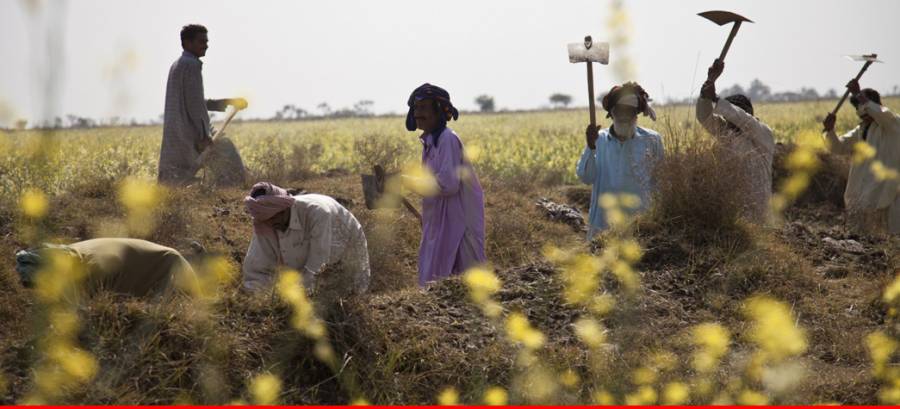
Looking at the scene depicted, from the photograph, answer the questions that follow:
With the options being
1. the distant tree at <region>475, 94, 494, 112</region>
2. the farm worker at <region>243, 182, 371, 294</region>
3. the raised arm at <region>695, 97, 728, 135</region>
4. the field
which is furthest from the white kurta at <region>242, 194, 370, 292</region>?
the distant tree at <region>475, 94, 494, 112</region>

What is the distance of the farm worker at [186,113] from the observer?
26.5 feet

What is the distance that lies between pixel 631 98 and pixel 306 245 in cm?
241

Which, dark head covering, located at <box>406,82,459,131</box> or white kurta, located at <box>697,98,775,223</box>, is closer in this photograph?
dark head covering, located at <box>406,82,459,131</box>

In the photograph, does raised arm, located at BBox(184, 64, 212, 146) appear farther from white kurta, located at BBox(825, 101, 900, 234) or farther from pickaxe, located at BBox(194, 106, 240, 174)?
white kurta, located at BBox(825, 101, 900, 234)

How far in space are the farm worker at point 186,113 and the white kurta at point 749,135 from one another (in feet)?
13.7

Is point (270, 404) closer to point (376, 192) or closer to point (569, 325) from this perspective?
point (569, 325)

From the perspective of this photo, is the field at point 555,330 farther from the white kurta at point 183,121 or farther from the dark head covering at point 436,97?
the white kurta at point 183,121

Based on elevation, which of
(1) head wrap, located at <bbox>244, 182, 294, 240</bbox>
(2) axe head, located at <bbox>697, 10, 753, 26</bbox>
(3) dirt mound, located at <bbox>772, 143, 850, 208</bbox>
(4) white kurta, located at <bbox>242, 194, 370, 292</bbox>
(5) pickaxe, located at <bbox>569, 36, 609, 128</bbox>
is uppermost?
(2) axe head, located at <bbox>697, 10, 753, 26</bbox>

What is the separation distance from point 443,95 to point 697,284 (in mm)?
1859

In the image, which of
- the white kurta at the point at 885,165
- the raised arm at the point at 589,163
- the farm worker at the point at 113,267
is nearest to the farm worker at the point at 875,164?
the white kurta at the point at 885,165

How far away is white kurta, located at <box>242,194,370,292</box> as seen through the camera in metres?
5.45

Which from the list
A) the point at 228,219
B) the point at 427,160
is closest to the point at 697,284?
the point at 427,160

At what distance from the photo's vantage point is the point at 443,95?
5.82 m

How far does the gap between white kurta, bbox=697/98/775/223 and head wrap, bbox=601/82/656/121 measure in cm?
36
